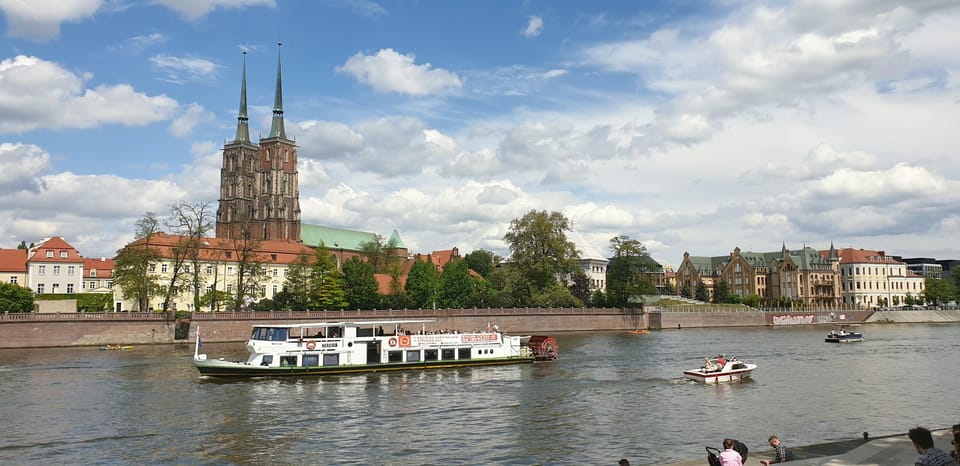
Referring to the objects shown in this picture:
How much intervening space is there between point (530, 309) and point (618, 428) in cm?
8330

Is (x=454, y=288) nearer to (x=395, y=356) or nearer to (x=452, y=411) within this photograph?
(x=395, y=356)

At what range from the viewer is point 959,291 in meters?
184

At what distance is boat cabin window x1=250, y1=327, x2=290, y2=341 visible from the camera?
190 ft

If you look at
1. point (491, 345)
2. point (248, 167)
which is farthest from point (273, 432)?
point (248, 167)

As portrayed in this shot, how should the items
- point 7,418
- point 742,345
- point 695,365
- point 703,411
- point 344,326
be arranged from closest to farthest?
point 7,418 → point 703,411 → point 344,326 → point 695,365 → point 742,345

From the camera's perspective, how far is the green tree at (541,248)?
127 m

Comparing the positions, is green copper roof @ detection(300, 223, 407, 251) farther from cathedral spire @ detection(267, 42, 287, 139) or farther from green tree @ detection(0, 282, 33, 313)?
green tree @ detection(0, 282, 33, 313)

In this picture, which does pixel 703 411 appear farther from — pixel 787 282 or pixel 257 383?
→ pixel 787 282

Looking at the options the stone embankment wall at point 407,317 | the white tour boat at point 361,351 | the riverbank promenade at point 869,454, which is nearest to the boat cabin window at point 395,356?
the white tour boat at point 361,351

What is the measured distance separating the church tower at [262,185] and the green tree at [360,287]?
222 ft

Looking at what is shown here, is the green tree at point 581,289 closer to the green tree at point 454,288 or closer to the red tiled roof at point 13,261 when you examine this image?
the green tree at point 454,288

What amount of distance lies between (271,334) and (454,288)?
75059mm

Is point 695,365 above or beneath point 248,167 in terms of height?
beneath

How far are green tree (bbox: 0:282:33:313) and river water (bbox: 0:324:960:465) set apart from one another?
70.8ft
